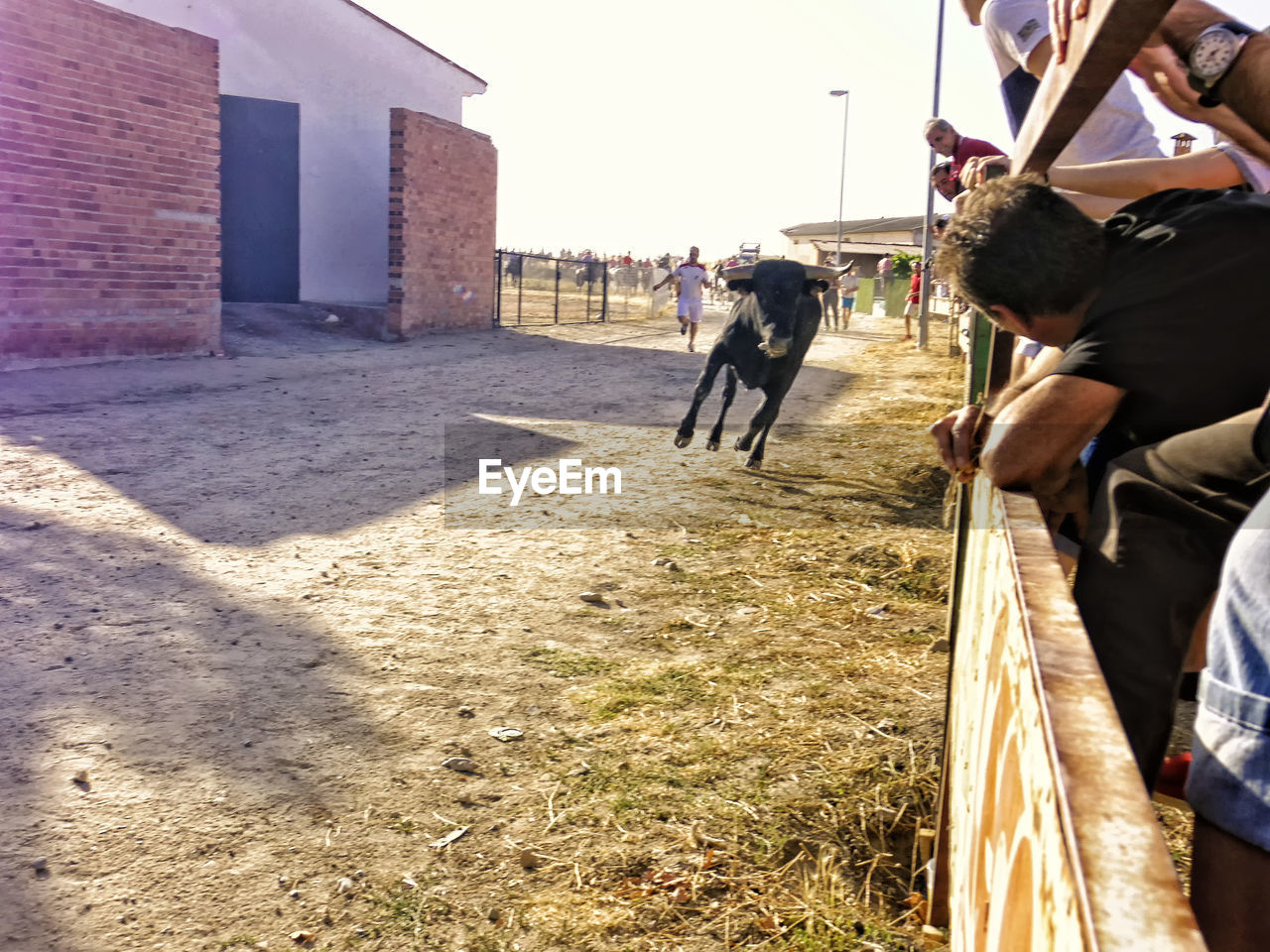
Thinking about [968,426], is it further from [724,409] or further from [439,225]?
[439,225]

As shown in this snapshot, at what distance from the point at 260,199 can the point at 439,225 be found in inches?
108

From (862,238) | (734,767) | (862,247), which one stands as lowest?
(734,767)

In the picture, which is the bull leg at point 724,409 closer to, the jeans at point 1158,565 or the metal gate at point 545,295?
the jeans at point 1158,565

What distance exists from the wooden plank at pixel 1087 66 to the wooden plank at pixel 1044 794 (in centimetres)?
75

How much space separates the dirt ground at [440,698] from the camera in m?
2.36

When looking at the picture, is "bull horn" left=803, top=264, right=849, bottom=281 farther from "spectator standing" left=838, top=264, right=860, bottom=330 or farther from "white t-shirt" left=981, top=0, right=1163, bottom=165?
"spectator standing" left=838, top=264, right=860, bottom=330

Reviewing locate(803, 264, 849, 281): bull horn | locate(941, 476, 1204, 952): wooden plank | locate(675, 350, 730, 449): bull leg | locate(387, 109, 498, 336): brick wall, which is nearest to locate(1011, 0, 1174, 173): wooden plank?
locate(941, 476, 1204, 952): wooden plank

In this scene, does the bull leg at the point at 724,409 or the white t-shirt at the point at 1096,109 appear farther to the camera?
the bull leg at the point at 724,409

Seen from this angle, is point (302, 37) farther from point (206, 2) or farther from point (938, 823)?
point (938, 823)

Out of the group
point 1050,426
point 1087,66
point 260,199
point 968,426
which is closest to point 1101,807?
point 1087,66

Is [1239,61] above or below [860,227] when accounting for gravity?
below

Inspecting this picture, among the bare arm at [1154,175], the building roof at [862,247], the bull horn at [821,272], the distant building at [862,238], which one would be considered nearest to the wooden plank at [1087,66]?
the bare arm at [1154,175]

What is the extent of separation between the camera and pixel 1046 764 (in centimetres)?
97

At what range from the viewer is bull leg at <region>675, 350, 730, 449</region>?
7.70 metres
